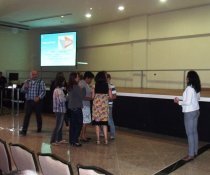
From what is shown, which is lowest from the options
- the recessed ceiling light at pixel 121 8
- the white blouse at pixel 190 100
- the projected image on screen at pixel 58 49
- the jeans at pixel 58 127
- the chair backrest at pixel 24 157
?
the jeans at pixel 58 127

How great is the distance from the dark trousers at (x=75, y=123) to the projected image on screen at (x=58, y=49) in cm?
601

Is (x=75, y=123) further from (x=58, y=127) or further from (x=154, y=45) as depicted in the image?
(x=154, y=45)

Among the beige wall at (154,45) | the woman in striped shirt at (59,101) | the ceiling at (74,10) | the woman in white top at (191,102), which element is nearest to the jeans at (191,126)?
the woman in white top at (191,102)

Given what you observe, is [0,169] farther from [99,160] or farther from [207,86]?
[207,86]

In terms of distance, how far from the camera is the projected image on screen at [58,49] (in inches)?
450

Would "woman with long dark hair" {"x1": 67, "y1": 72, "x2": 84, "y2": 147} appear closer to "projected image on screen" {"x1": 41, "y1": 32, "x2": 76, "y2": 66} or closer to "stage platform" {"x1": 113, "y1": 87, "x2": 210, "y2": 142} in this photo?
"stage platform" {"x1": 113, "y1": 87, "x2": 210, "y2": 142}

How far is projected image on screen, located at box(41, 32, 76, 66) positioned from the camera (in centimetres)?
1143

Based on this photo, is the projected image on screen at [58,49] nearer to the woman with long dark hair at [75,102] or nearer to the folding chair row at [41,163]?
the woman with long dark hair at [75,102]

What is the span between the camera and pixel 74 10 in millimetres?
9438

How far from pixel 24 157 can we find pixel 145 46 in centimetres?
843

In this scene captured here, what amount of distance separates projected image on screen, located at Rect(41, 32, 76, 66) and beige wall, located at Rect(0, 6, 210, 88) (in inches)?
45.8

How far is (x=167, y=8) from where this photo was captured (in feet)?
30.8

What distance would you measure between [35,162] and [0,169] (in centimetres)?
74

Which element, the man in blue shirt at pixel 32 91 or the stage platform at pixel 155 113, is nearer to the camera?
the stage platform at pixel 155 113
